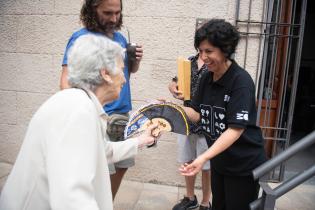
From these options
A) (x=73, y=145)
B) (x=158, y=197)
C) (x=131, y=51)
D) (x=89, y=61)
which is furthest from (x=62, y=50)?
(x=73, y=145)

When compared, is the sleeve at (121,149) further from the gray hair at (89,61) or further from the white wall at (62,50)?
the white wall at (62,50)

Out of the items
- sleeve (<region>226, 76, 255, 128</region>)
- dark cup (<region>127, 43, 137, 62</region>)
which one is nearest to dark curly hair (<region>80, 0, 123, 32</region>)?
dark cup (<region>127, 43, 137, 62</region>)

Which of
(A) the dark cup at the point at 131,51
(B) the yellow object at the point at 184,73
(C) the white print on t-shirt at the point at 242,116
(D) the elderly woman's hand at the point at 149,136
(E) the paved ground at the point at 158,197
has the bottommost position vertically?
(E) the paved ground at the point at 158,197

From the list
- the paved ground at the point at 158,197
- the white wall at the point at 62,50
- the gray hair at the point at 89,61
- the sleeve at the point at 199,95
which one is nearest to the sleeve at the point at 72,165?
the gray hair at the point at 89,61

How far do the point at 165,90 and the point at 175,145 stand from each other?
626 mm

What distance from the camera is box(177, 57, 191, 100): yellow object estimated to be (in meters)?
2.25

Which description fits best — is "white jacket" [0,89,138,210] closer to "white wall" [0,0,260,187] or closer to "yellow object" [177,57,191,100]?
"yellow object" [177,57,191,100]

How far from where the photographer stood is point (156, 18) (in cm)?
346

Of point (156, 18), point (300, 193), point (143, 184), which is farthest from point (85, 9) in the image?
point (300, 193)

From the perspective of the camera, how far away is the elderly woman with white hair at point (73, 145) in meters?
1.21

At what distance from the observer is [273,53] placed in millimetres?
3479

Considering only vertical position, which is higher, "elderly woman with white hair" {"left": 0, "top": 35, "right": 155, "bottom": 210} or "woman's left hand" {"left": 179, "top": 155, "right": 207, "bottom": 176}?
"elderly woman with white hair" {"left": 0, "top": 35, "right": 155, "bottom": 210}

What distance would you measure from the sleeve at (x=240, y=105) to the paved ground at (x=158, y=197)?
174cm

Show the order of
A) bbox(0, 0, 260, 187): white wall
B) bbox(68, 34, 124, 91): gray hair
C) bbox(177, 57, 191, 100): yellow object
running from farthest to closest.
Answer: bbox(0, 0, 260, 187): white wall, bbox(177, 57, 191, 100): yellow object, bbox(68, 34, 124, 91): gray hair
